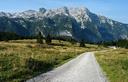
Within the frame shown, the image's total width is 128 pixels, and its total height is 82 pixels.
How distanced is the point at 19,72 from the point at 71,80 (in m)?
5.65

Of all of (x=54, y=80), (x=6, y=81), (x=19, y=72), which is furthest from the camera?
(x=19, y=72)

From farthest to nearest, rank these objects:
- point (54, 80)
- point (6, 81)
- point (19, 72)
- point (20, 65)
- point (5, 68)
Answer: point (20, 65) → point (5, 68) → point (19, 72) → point (54, 80) → point (6, 81)

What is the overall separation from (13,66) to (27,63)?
8.70 feet

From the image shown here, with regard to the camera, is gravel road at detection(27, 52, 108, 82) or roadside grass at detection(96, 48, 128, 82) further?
roadside grass at detection(96, 48, 128, 82)

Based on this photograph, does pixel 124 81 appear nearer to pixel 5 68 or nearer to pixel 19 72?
pixel 19 72

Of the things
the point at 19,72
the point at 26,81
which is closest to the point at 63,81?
the point at 26,81

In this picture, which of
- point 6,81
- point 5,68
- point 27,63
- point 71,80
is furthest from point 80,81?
point 27,63

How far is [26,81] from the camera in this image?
69.4 ft

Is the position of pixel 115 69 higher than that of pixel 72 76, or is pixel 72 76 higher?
pixel 72 76

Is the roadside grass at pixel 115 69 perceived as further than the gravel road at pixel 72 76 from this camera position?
Yes

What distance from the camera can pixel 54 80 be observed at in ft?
72.8

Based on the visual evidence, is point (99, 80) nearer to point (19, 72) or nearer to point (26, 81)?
point (26, 81)

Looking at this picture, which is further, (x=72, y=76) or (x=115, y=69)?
(x=115, y=69)

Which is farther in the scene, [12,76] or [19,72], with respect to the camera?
[19,72]
